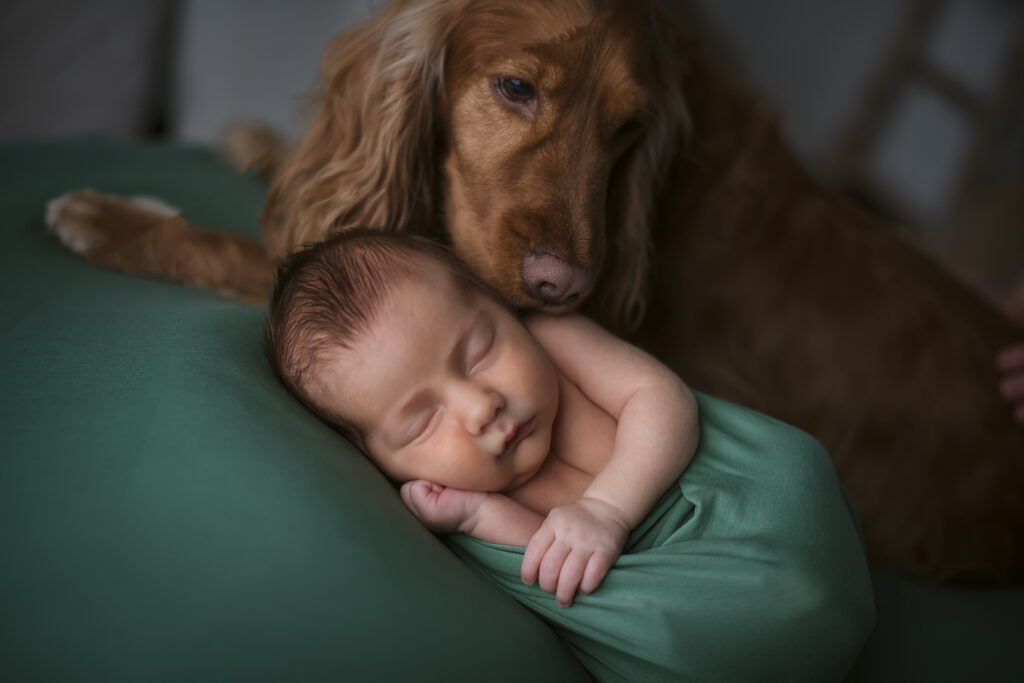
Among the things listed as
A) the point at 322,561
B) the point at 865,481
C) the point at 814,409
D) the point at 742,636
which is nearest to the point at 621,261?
the point at 814,409

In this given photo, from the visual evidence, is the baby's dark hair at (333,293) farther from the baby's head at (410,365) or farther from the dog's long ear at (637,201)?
the dog's long ear at (637,201)

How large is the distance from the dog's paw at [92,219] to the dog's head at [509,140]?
0.86 ft

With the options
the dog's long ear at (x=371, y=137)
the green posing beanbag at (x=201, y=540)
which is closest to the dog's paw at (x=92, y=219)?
the dog's long ear at (x=371, y=137)

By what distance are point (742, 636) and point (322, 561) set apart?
1.59 feet

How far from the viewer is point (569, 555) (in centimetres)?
90

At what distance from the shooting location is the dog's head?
4.01ft

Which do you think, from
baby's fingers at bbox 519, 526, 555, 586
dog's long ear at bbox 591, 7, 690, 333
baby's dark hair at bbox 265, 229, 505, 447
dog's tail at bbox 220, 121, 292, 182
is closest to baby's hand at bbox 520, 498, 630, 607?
baby's fingers at bbox 519, 526, 555, 586

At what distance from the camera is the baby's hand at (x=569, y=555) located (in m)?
0.89

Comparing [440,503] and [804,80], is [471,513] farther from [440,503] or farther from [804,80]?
[804,80]

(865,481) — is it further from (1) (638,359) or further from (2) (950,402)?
(1) (638,359)

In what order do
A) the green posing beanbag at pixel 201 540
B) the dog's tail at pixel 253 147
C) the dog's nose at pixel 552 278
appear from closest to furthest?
the green posing beanbag at pixel 201 540 < the dog's nose at pixel 552 278 < the dog's tail at pixel 253 147

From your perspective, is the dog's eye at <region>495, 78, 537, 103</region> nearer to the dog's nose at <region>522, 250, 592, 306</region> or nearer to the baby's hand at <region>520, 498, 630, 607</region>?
the dog's nose at <region>522, 250, 592, 306</region>

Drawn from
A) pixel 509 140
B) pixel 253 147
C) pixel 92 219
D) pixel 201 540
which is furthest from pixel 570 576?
pixel 253 147

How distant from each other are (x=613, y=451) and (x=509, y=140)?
55 cm
